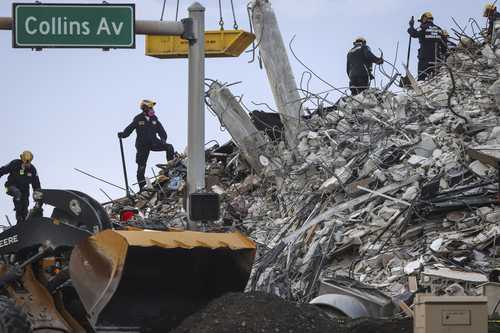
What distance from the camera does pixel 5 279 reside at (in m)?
10.6

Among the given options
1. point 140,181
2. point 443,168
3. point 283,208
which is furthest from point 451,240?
point 140,181

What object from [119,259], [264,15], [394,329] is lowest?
[394,329]

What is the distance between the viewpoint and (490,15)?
1024 inches

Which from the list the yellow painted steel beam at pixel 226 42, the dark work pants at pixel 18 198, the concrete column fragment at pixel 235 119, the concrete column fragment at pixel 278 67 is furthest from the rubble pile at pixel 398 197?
the dark work pants at pixel 18 198

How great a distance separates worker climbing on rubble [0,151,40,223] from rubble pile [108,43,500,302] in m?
3.31

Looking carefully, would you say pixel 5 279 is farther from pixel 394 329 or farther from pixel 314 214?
pixel 314 214

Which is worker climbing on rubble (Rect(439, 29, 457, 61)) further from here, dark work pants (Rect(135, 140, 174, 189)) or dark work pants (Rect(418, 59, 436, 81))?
dark work pants (Rect(135, 140, 174, 189))

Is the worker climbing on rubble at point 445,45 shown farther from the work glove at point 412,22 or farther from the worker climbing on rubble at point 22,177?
the worker climbing on rubble at point 22,177

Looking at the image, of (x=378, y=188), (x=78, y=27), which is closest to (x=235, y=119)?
(x=378, y=188)

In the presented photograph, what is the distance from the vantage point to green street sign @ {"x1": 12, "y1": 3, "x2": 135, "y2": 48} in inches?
615

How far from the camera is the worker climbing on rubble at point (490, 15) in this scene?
2428 centimetres

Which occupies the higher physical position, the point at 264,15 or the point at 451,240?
the point at 264,15

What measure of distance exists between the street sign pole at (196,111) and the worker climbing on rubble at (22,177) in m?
10.4

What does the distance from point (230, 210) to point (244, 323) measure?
12906 mm
